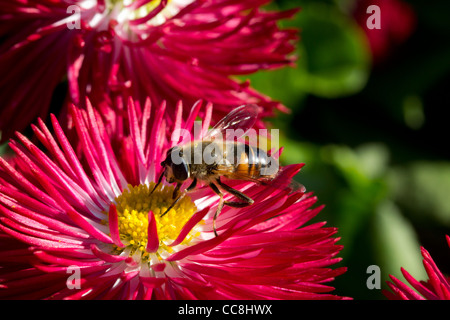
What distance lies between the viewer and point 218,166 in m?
0.98

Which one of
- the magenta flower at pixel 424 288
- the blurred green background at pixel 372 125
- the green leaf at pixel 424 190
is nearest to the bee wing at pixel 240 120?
the magenta flower at pixel 424 288

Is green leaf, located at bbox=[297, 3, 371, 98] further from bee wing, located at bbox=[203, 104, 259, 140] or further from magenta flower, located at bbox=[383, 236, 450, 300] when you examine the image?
magenta flower, located at bbox=[383, 236, 450, 300]

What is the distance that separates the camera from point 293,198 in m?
0.89

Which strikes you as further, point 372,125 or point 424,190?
point 372,125

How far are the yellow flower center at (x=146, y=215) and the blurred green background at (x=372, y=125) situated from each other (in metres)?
0.72

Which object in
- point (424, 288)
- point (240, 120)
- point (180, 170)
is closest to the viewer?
point (424, 288)

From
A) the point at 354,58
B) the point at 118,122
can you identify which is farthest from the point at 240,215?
the point at 354,58

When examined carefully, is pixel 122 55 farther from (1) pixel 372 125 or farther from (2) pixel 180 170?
(1) pixel 372 125

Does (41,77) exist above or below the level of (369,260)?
above

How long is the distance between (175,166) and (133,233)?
0.12 metres

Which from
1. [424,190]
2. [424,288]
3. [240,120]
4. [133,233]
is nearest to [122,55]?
[240,120]

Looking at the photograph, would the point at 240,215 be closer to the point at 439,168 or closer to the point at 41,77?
the point at 41,77

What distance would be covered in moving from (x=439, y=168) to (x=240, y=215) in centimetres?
129

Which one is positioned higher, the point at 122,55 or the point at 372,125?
the point at 372,125
